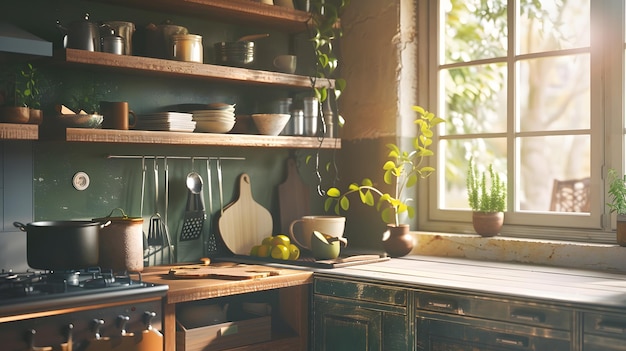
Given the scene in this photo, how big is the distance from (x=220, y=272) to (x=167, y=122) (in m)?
0.71

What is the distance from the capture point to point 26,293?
8.30ft

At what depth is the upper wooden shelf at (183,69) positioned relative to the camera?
3062 millimetres

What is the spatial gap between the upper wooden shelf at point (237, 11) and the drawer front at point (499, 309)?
1621 millimetres

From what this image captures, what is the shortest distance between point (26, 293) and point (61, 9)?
4.53 feet

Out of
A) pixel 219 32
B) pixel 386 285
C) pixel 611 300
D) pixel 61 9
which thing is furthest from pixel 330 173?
pixel 611 300

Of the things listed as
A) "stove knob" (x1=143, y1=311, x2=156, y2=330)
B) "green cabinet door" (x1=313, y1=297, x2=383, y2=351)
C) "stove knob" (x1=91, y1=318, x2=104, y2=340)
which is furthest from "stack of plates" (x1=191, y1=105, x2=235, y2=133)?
→ "stove knob" (x1=91, y1=318, x2=104, y2=340)

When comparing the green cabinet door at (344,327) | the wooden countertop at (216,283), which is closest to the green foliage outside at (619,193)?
the green cabinet door at (344,327)

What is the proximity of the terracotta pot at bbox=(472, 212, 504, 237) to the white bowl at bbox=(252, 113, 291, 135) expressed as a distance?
108 centimetres

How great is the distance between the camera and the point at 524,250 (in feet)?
11.7

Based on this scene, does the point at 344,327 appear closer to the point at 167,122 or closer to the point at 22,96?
the point at 167,122

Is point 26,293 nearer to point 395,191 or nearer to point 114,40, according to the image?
point 114,40

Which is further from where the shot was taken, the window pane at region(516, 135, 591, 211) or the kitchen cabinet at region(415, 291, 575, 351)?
the window pane at region(516, 135, 591, 211)

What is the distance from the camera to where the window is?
11.3ft

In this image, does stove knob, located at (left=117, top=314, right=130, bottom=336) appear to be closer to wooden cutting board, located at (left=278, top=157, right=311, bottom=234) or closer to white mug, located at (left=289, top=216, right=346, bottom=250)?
white mug, located at (left=289, top=216, right=346, bottom=250)
